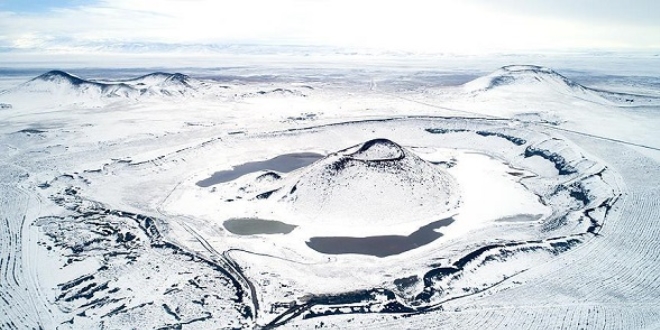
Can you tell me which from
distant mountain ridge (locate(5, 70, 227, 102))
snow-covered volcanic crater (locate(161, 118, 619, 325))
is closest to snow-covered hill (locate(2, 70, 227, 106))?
distant mountain ridge (locate(5, 70, 227, 102))

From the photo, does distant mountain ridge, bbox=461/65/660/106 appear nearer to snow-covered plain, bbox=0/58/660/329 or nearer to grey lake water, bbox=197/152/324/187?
snow-covered plain, bbox=0/58/660/329

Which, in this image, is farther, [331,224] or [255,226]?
[331,224]

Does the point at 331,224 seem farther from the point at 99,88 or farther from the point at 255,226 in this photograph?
the point at 99,88

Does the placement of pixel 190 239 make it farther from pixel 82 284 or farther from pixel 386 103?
pixel 386 103

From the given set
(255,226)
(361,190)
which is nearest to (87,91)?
(255,226)

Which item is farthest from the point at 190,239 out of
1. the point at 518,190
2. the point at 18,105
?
the point at 18,105

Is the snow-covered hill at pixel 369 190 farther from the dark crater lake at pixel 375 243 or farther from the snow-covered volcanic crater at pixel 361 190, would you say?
the dark crater lake at pixel 375 243
